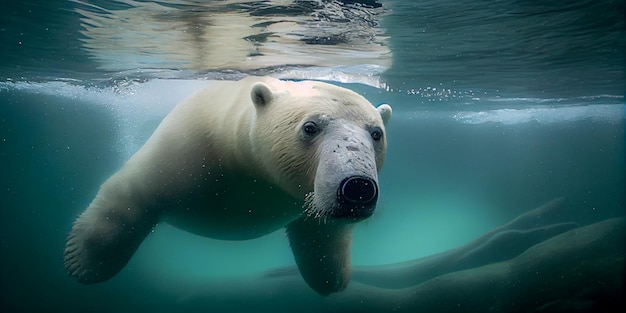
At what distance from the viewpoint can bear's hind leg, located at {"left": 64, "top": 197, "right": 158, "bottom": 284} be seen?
4.47 metres

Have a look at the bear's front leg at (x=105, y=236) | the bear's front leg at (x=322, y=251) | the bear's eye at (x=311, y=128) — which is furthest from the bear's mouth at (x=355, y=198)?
the bear's front leg at (x=105, y=236)

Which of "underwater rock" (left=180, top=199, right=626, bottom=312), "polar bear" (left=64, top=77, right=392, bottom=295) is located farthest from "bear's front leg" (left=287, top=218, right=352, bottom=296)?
"underwater rock" (left=180, top=199, right=626, bottom=312)

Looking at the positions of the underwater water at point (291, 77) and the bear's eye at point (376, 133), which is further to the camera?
the underwater water at point (291, 77)

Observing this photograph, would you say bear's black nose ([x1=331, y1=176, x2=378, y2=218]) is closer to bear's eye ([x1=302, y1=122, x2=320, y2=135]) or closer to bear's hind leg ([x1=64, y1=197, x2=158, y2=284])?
bear's eye ([x1=302, y1=122, x2=320, y2=135])

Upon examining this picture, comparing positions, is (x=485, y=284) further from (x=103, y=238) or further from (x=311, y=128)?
(x=103, y=238)

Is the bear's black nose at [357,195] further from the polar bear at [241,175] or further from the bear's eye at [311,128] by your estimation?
the bear's eye at [311,128]

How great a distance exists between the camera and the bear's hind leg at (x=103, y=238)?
176 inches

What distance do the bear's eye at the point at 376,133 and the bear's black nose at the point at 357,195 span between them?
0.76 m

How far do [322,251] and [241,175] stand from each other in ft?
4.55

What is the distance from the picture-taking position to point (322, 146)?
3129mm

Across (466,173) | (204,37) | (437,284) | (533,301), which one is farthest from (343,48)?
(466,173)

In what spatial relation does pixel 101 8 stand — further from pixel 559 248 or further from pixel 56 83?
pixel 56 83

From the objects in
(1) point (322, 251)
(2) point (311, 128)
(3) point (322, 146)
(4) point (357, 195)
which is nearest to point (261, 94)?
(2) point (311, 128)

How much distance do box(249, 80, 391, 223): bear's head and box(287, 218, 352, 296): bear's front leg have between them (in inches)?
48.4
